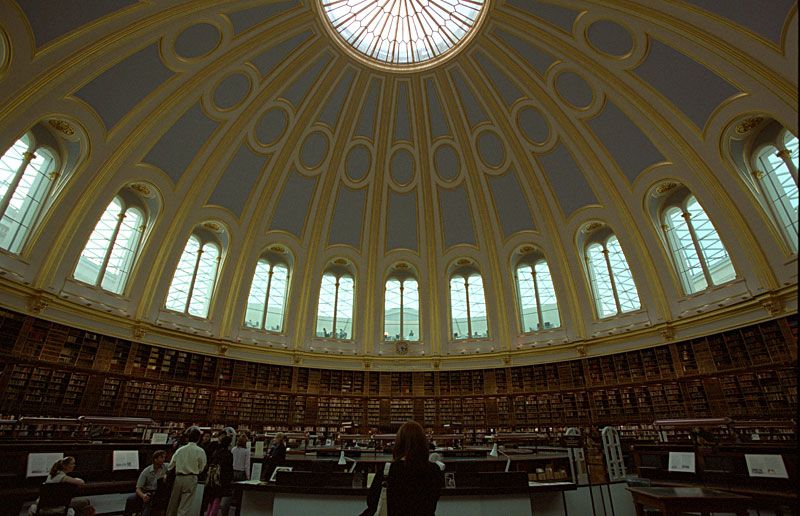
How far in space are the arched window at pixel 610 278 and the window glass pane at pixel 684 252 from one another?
5.94 feet

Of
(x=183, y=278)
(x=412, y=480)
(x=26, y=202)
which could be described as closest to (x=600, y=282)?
(x=412, y=480)

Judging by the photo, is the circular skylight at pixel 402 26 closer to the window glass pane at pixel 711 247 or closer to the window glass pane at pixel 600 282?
the window glass pane at pixel 600 282

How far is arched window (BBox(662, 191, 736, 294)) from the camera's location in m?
14.7

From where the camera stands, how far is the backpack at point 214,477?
21.5 ft

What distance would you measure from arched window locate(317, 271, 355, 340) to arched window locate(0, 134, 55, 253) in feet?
37.7

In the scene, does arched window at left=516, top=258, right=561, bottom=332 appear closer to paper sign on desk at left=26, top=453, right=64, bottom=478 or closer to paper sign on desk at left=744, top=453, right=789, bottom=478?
paper sign on desk at left=744, top=453, right=789, bottom=478

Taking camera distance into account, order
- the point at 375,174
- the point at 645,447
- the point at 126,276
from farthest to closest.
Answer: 1. the point at 375,174
2. the point at 126,276
3. the point at 645,447

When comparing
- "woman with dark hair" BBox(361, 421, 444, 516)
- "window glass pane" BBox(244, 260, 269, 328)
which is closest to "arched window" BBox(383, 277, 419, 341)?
"window glass pane" BBox(244, 260, 269, 328)

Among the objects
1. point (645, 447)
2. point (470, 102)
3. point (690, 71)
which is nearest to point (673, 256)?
point (690, 71)

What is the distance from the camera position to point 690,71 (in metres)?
13.3

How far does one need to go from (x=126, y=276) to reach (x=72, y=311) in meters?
2.38

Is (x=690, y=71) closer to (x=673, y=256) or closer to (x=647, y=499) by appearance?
(x=673, y=256)

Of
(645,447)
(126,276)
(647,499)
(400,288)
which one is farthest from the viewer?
(400,288)

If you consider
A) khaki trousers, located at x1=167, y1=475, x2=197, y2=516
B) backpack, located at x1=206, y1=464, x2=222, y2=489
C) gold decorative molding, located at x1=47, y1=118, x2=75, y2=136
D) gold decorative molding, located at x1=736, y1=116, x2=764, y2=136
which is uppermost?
gold decorative molding, located at x1=736, y1=116, x2=764, y2=136
